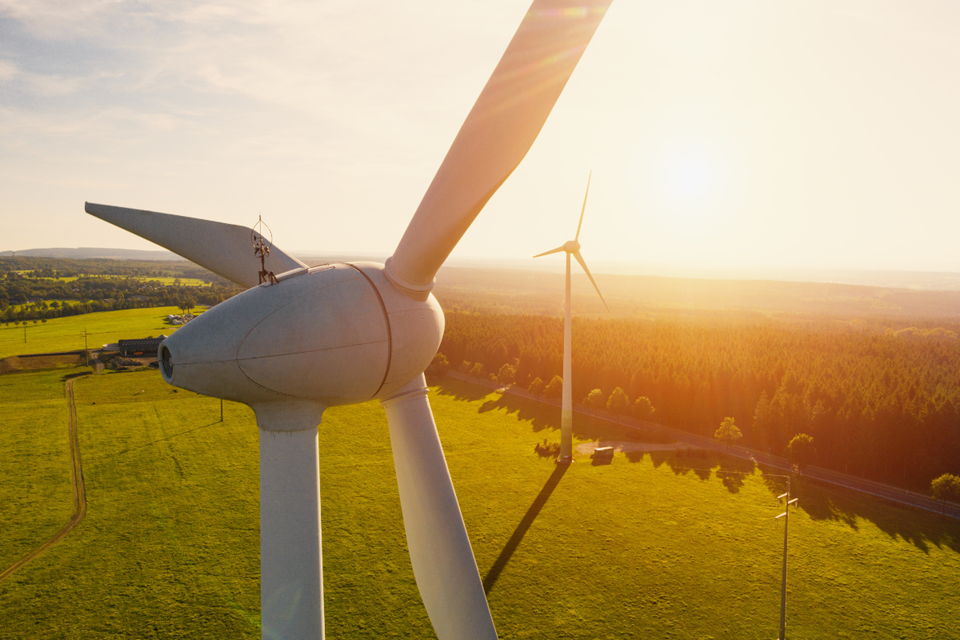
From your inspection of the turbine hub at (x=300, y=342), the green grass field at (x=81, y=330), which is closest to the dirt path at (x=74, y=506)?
the turbine hub at (x=300, y=342)

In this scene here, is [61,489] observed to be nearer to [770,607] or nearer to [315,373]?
[315,373]

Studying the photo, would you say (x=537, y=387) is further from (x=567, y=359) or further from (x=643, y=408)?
(x=567, y=359)

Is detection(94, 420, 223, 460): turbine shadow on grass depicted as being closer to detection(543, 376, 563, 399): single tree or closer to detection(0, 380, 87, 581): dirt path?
detection(0, 380, 87, 581): dirt path

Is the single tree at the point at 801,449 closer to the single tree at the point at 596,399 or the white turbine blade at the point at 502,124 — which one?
the single tree at the point at 596,399

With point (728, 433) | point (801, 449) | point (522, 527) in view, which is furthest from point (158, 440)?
point (801, 449)

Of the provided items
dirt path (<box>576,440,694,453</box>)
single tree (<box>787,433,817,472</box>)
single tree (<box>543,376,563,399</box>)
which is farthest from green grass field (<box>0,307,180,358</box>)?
single tree (<box>787,433,817,472</box>)

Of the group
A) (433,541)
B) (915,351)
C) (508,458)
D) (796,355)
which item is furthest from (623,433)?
(915,351)
